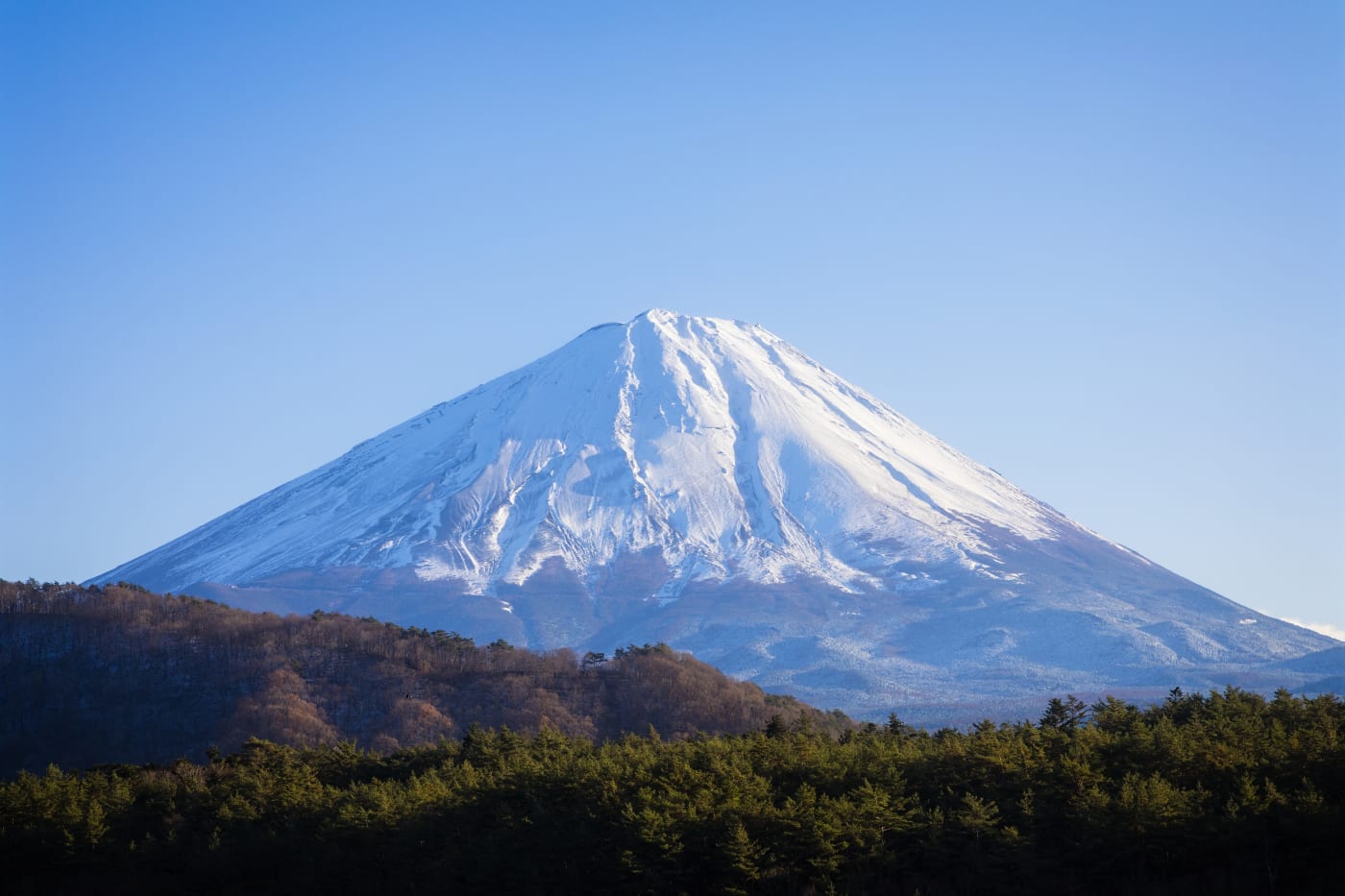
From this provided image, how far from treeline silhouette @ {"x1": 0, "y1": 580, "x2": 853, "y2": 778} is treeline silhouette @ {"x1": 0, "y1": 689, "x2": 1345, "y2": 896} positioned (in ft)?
86.3

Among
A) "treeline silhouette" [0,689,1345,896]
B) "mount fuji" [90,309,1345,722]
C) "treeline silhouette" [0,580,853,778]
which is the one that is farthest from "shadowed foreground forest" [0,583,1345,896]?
"mount fuji" [90,309,1345,722]

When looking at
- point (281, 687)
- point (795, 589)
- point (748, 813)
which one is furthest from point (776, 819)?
point (795, 589)

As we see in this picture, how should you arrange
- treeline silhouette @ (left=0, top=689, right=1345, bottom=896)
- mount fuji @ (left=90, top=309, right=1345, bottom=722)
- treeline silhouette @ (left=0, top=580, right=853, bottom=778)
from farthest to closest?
1. mount fuji @ (left=90, top=309, right=1345, bottom=722)
2. treeline silhouette @ (left=0, top=580, right=853, bottom=778)
3. treeline silhouette @ (left=0, top=689, right=1345, bottom=896)

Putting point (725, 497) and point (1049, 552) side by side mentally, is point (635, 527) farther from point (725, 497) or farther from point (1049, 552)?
point (1049, 552)

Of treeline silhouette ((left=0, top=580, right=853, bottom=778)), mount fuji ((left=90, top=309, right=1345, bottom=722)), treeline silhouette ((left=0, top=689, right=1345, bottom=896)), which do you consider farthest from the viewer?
mount fuji ((left=90, top=309, right=1345, bottom=722))

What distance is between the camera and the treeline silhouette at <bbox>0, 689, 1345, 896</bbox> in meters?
36.0

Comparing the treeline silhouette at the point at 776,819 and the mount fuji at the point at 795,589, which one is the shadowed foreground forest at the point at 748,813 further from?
the mount fuji at the point at 795,589

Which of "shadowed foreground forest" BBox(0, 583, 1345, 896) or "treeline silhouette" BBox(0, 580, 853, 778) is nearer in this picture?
Answer: "shadowed foreground forest" BBox(0, 583, 1345, 896)

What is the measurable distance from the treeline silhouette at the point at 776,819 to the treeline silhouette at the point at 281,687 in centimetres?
2630

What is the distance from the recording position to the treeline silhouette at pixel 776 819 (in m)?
36.0

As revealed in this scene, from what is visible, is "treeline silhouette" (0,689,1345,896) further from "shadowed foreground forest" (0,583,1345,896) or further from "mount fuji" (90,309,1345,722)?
"mount fuji" (90,309,1345,722)

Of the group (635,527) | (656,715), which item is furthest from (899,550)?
(656,715)

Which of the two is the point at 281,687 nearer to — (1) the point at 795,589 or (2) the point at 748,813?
(2) the point at 748,813

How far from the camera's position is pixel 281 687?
267 feet
